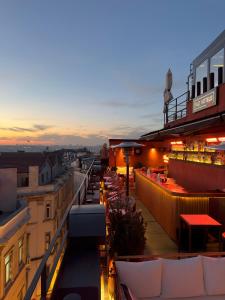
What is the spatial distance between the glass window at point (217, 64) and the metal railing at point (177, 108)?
94.0 inches

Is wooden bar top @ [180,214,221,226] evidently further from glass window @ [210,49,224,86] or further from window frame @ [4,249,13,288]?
window frame @ [4,249,13,288]

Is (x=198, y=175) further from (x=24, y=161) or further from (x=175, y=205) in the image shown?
(x=24, y=161)

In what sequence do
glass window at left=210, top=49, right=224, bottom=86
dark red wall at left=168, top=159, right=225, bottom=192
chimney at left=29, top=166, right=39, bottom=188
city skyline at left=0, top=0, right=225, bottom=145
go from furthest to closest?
chimney at left=29, top=166, right=39, bottom=188, city skyline at left=0, top=0, right=225, bottom=145, glass window at left=210, top=49, right=224, bottom=86, dark red wall at left=168, top=159, right=225, bottom=192

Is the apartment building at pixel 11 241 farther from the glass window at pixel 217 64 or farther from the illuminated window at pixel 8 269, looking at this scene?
the glass window at pixel 217 64

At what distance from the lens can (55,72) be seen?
85.9ft

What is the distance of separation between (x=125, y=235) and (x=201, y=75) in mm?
10820

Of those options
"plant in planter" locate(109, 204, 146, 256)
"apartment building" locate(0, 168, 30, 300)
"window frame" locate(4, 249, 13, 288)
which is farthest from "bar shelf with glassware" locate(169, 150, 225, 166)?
"window frame" locate(4, 249, 13, 288)

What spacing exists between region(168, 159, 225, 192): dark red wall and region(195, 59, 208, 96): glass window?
3802 millimetres

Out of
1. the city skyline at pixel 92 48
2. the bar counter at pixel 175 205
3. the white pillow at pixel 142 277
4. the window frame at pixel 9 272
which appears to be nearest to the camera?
the white pillow at pixel 142 277

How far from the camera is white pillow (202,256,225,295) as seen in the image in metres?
3.31

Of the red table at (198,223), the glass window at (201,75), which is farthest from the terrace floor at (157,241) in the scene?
the glass window at (201,75)

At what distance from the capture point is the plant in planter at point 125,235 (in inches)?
161

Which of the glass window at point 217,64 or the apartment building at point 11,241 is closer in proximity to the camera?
the glass window at point 217,64

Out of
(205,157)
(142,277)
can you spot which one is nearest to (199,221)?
(142,277)
